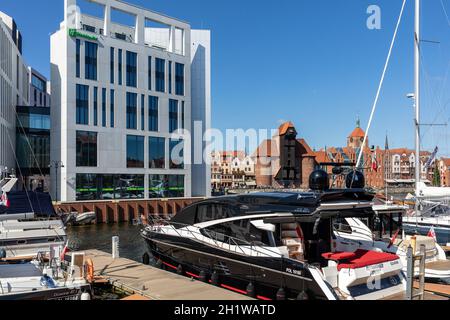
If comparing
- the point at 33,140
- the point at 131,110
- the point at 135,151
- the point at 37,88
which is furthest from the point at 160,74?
the point at 37,88

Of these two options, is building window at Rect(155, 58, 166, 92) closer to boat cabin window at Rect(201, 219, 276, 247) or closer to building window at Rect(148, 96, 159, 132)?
building window at Rect(148, 96, 159, 132)

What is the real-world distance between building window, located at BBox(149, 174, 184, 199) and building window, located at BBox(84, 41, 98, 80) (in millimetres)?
13670

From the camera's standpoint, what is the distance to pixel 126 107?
4812cm

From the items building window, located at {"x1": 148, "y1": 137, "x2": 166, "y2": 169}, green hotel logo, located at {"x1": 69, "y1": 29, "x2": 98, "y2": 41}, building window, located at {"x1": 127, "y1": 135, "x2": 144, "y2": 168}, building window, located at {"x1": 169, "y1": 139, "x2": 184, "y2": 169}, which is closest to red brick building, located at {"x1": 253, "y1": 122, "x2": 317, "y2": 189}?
building window, located at {"x1": 169, "y1": 139, "x2": 184, "y2": 169}

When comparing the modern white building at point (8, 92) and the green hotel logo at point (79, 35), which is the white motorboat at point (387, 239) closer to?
the modern white building at point (8, 92)

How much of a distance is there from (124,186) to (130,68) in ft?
46.7

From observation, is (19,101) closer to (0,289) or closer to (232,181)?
(0,289)

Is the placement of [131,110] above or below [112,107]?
below

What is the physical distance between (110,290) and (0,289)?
346 centimetres

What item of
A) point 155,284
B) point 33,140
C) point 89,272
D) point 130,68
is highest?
point 130,68

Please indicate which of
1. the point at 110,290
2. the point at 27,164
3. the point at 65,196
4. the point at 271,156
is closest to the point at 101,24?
the point at 27,164

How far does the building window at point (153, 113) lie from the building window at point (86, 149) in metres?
7.53

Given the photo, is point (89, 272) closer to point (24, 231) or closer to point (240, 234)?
point (240, 234)

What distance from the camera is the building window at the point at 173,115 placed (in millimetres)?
52219
